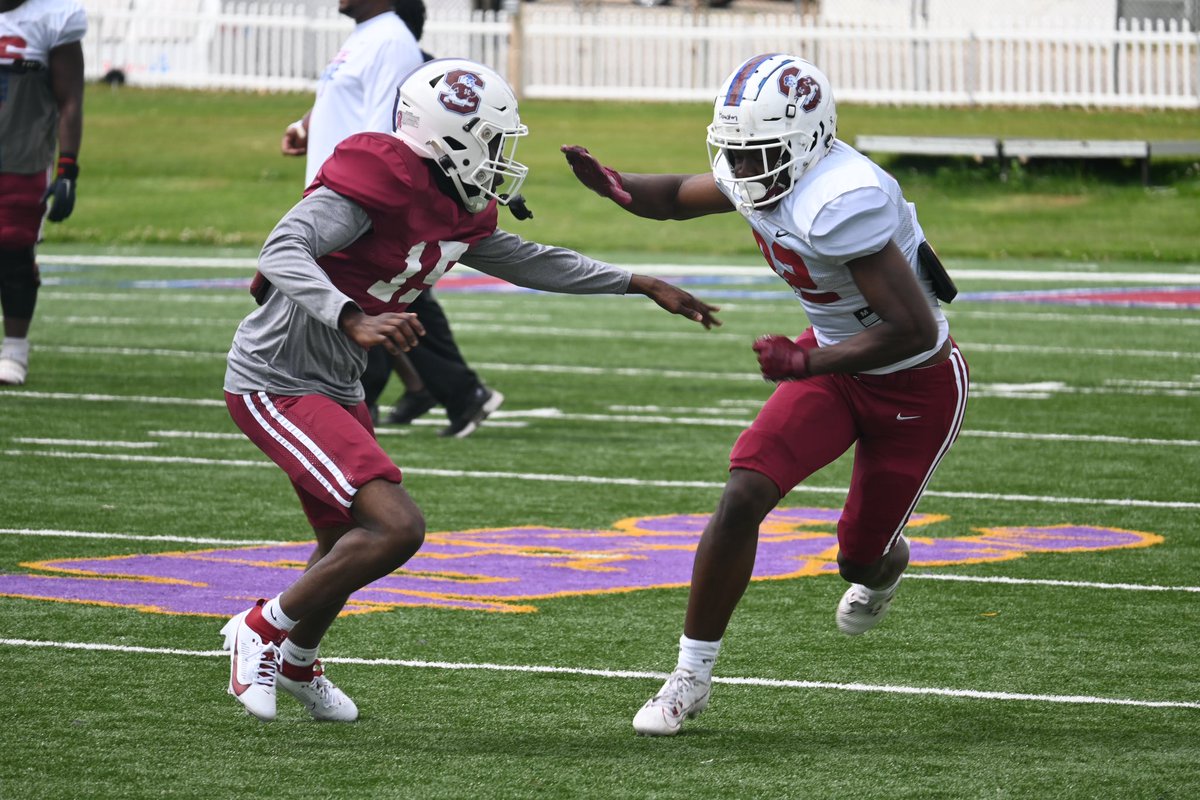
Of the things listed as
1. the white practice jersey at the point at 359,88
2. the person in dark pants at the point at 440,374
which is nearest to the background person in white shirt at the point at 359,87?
the white practice jersey at the point at 359,88

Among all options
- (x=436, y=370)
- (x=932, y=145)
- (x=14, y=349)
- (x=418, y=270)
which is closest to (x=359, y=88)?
(x=436, y=370)

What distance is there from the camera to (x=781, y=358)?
4918mm

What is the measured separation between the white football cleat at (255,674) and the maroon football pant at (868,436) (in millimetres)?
1276

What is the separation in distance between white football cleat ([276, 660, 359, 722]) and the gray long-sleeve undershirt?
2.38 ft

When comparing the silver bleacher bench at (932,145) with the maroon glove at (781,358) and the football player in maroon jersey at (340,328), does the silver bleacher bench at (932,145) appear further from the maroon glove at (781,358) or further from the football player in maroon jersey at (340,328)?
the maroon glove at (781,358)

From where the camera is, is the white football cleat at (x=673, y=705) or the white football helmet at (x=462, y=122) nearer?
the white football cleat at (x=673, y=705)

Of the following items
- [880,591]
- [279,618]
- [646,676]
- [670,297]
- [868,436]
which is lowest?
[646,676]

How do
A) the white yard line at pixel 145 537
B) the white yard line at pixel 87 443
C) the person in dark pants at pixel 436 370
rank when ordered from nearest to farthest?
the white yard line at pixel 145 537, the white yard line at pixel 87 443, the person in dark pants at pixel 436 370

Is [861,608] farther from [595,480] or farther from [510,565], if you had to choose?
[595,480]

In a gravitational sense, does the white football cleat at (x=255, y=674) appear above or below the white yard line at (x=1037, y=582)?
above

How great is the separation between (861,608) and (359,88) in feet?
13.9

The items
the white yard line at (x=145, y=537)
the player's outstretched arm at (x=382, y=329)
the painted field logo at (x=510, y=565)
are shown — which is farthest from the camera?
the white yard line at (x=145, y=537)

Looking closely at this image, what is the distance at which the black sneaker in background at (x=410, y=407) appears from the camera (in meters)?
10.6

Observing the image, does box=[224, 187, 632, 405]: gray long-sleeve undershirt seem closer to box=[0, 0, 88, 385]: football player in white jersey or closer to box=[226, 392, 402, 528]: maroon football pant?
box=[226, 392, 402, 528]: maroon football pant
